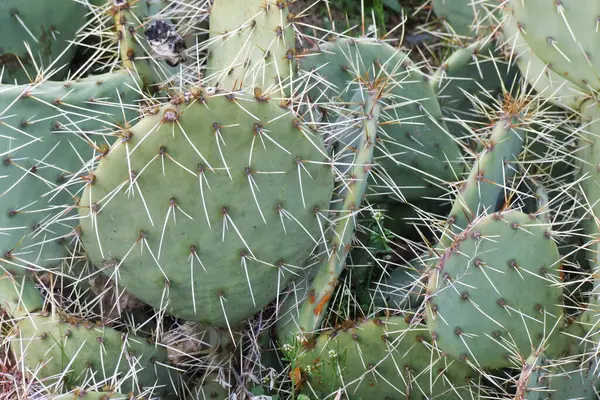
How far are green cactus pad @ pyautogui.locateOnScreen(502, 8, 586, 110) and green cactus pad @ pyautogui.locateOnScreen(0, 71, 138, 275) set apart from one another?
1192mm

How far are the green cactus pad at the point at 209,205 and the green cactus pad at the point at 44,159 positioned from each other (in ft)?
0.81

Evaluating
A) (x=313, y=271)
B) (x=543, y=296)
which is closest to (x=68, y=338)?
(x=313, y=271)

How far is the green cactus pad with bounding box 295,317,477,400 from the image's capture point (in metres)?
2.22

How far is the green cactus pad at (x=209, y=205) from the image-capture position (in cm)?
191

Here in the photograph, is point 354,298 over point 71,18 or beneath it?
beneath

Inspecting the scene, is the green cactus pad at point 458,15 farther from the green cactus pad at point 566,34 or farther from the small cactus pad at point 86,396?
the small cactus pad at point 86,396

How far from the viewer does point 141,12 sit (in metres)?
2.55

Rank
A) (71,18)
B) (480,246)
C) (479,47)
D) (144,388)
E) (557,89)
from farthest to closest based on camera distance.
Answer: (479,47) < (71,18) < (557,89) < (144,388) < (480,246)

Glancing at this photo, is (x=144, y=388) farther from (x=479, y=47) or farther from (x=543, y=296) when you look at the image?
(x=479, y=47)

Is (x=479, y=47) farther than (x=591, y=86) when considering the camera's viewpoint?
Yes

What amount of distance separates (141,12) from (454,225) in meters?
1.10

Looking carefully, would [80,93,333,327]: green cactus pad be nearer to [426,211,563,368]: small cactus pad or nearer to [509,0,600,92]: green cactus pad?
[426,211,563,368]: small cactus pad

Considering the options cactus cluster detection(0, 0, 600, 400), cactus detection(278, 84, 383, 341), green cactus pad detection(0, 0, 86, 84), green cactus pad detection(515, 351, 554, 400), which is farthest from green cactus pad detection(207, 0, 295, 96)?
green cactus pad detection(515, 351, 554, 400)

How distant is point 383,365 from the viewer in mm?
2248
